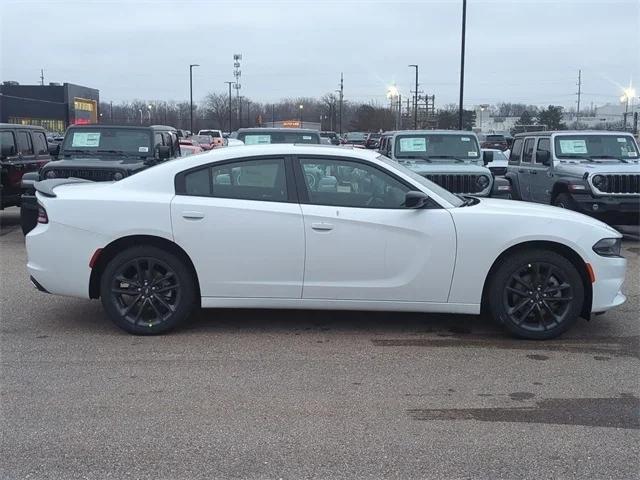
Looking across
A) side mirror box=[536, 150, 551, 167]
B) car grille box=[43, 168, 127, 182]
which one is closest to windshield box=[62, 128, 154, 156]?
car grille box=[43, 168, 127, 182]

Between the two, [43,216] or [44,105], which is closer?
[43,216]

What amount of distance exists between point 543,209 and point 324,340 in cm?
223

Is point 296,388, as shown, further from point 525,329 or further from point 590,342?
point 590,342

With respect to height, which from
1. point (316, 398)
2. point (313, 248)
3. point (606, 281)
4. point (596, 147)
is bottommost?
point (316, 398)

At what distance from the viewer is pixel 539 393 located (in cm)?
448

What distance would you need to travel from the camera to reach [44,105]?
6650 centimetres

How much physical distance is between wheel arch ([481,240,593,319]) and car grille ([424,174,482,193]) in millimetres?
5611

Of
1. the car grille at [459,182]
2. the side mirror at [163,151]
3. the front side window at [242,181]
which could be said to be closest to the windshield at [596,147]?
the car grille at [459,182]

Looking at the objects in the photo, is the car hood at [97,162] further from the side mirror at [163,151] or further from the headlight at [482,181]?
the headlight at [482,181]

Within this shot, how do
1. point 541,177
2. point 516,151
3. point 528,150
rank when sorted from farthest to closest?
point 516,151
point 528,150
point 541,177

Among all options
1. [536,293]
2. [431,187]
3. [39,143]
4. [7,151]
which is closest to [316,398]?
[536,293]

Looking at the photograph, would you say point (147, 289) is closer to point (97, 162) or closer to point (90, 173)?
point (90, 173)

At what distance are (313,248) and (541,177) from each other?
819cm

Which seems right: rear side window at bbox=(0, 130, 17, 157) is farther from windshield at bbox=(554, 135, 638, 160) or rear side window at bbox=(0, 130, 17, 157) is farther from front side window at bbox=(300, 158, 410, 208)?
windshield at bbox=(554, 135, 638, 160)
